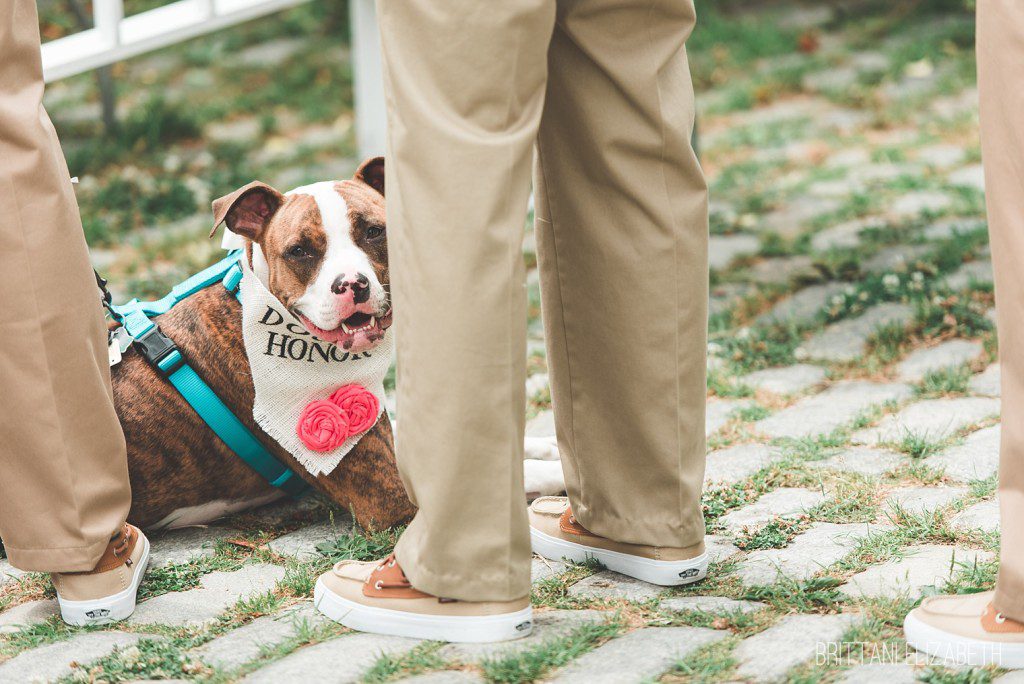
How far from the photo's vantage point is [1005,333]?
6.77 ft

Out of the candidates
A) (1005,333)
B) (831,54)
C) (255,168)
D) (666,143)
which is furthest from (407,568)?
(831,54)

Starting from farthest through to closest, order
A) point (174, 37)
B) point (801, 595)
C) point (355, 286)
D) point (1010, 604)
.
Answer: point (174, 37) < point (355, 286) < point (801, 595) < point (1010, 604)

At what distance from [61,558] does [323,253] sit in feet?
2.72

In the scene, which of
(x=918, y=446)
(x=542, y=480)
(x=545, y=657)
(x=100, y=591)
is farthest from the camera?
(x=918, y=446)

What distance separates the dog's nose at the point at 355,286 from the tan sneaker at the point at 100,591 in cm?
68

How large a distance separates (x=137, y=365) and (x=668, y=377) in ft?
4.11

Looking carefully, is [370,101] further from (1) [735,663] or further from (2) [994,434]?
(1) [735,663]

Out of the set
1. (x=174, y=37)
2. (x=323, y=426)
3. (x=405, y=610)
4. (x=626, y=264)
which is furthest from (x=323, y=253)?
(x=174, y=37)

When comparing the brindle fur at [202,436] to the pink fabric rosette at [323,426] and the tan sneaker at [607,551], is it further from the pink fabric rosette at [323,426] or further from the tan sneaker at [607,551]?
the tan sneaker at [607,551]

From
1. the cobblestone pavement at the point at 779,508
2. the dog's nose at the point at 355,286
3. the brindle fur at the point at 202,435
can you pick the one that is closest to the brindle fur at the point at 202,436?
the brindle fur at the point at 202,435

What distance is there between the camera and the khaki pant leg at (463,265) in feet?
6.57

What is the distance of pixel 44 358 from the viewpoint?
237 cm

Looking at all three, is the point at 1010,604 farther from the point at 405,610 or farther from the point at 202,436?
the point at 202,436

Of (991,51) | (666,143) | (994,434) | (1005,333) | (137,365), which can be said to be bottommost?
(994,434)
